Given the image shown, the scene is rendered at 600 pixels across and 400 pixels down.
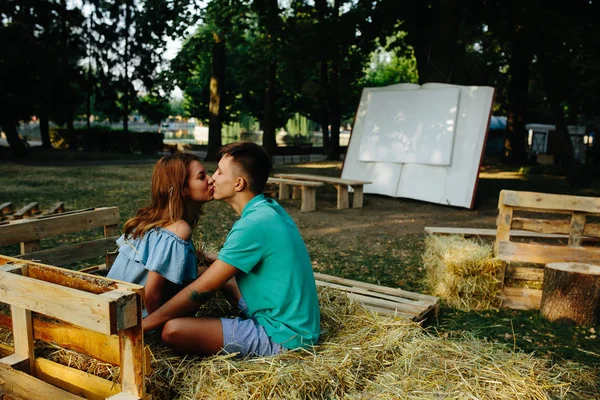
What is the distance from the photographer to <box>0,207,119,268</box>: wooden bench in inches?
153

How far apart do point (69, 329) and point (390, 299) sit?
127 inches

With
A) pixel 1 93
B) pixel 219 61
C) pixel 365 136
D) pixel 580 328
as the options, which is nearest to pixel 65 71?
pixel 1 93

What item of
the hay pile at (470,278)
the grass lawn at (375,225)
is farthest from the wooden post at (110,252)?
the hay pile at (470,278)

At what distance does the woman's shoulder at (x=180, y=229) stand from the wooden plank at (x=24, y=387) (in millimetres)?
964

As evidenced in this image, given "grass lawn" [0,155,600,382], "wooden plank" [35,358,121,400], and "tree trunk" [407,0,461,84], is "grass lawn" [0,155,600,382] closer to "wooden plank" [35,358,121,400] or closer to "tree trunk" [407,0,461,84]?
"wooden plank" [35,358,121,400]

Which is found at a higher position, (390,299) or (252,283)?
(252,283)

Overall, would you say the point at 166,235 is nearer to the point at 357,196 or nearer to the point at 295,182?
the point at 295,182

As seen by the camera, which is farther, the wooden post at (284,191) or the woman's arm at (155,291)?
the wooden post at (284,191)

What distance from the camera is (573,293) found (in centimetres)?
481

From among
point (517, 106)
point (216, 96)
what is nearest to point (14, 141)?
point (216, 96)

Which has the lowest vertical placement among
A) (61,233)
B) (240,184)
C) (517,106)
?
(61,233)

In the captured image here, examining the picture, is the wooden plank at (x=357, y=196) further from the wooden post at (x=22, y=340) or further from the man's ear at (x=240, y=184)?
the wooden post at (x=22, y=340)

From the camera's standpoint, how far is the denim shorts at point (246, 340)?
276 centimetres

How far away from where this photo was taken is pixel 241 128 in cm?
5062
